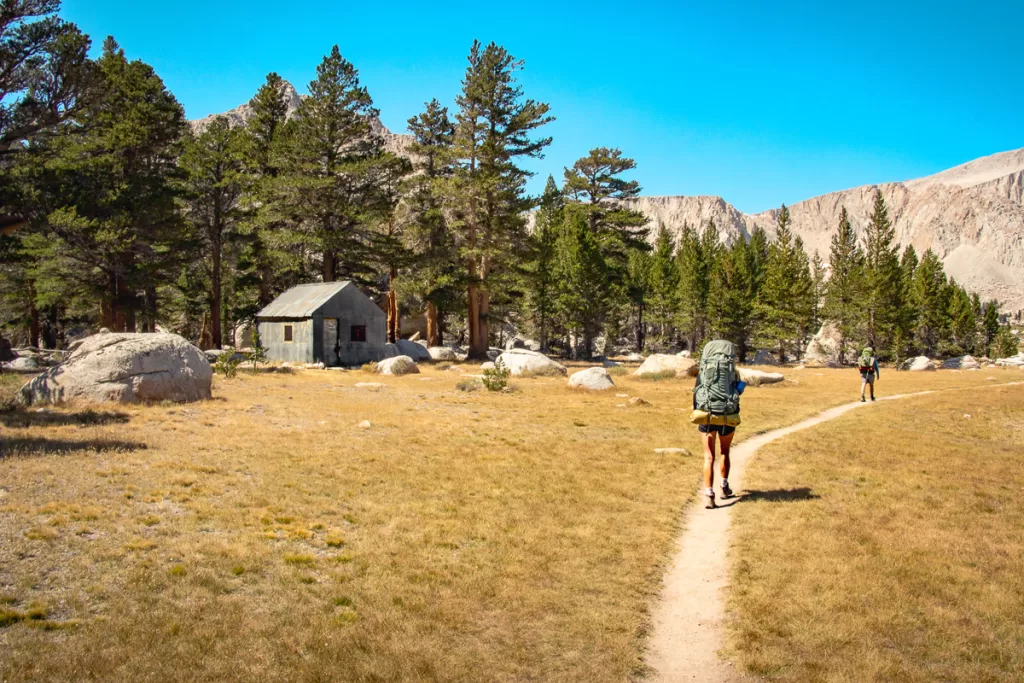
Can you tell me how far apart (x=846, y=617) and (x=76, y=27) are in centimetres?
2236

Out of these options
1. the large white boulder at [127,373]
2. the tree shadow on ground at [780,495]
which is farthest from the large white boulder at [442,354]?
the tree shadow on ground at [780,495]

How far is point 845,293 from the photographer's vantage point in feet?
238

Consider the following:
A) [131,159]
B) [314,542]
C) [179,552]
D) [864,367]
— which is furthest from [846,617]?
[131,159]

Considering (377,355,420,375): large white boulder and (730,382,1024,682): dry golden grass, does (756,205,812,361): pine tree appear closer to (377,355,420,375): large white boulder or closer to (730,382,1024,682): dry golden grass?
(377,355,420,375): large white boulder

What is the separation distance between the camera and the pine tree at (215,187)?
3862 cm

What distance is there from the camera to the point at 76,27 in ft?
55.9

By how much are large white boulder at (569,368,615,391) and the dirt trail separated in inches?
574

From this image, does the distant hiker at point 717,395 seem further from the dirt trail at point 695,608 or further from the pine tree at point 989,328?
the pine tree at point 989,328

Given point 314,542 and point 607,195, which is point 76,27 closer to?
point 314,542

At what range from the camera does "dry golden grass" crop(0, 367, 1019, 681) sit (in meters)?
4.74

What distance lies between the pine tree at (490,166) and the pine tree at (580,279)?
11.8 metres

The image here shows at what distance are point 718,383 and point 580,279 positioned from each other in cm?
4148

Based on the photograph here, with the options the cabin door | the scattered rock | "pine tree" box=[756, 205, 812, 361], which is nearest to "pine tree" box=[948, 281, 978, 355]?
"pine tree" box=[756, 205, 812, 361]

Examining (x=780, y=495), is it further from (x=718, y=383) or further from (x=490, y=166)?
(x=490, y=166)
